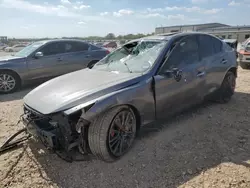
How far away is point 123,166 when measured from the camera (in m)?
2.70

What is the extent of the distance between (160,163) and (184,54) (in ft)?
6.05

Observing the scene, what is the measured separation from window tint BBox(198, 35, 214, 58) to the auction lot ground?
1288 millimetres

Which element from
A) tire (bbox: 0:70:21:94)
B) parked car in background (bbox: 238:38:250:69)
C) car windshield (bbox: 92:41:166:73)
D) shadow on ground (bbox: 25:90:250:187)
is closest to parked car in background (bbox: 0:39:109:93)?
tire (bbox: 0:70:21:94)

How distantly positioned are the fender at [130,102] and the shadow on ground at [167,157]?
0.45m

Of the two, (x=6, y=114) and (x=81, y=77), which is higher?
(x=81, y=77)

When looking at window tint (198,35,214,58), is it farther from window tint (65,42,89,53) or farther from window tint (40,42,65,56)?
window tint (40,42,65,56)

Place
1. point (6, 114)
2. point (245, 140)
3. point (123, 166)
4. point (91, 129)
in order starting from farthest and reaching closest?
point (6, 114), point (245, 140), point (123, 166), point (91, 129)

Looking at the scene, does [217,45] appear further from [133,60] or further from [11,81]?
[11,81]

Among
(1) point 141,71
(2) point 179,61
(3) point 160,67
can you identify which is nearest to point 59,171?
(1) point 141,71

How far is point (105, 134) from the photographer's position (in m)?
2.56

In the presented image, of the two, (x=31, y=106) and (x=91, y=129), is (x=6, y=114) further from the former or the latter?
(x=91, y=129)

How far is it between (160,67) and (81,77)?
3.99 ft

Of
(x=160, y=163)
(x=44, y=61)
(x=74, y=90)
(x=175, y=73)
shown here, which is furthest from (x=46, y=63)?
(x=160, y=163)

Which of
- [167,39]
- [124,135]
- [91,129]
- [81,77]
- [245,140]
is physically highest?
[167,39]
